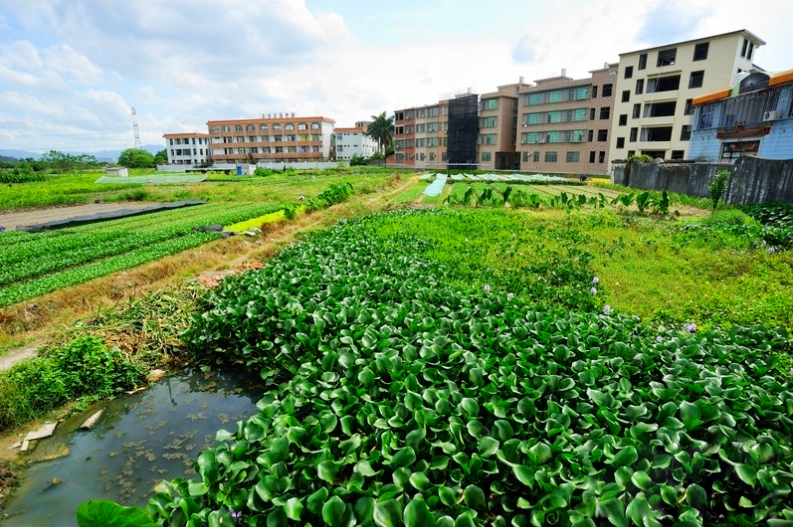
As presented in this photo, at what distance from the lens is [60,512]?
4.09 m

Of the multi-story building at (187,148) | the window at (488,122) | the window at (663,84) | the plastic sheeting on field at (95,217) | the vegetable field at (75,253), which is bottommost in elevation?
the plastic sheeting on field at (95,217)

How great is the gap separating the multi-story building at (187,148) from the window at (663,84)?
279ft

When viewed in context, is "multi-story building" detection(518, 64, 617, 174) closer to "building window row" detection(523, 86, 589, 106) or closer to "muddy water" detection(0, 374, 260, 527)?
"building window row" detection(523, 86, 589, 106)

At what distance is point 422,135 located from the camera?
7200 centimetres

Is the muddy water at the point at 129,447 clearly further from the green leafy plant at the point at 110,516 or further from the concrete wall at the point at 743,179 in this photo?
the concrete wall at the point at 743,179

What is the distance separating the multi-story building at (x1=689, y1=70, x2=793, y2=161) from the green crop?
79.4 ft

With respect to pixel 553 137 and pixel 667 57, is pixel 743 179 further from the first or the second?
pixel 553 137

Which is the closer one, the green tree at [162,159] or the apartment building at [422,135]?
the apartment building at [422,135]

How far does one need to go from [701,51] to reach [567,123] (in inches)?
595

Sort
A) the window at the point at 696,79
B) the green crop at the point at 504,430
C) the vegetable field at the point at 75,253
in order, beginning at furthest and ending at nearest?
the window at the point at 696,79 → the vegetable field at the point at 75,253 → the green crop at the point at 504,430

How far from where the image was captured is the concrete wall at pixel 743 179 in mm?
15070

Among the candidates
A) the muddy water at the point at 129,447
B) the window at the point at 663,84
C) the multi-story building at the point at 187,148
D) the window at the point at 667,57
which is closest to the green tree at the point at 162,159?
the multi-story building at the point at 187,148

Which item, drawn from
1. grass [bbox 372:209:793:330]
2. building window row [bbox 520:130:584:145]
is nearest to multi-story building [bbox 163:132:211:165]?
building window row [bbox 520:130:584:145]

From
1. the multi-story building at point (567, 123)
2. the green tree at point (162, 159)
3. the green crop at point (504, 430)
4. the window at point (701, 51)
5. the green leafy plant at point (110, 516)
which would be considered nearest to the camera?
the green leafy plant at point (110, 516)
